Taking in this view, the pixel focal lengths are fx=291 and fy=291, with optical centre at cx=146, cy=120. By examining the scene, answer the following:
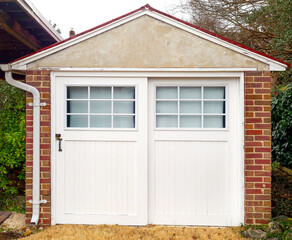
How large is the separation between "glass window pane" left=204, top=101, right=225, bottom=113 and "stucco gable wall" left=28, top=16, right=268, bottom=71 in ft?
1.81

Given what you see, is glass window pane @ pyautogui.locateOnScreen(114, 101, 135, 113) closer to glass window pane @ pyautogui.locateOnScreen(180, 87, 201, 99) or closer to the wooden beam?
glass window pane @ pyautogui.locateOnScreen(180, 87, 201, 99)

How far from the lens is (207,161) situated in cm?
429

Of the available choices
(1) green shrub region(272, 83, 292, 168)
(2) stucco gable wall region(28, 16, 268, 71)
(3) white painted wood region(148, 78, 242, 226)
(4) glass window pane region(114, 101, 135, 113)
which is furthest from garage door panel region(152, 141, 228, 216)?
(1) green shrub region(272, 83, 292, 168)

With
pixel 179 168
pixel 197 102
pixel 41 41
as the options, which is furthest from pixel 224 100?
pixel 41 41

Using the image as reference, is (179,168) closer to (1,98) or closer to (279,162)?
(279,162)

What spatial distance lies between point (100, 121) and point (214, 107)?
1718 millimetres

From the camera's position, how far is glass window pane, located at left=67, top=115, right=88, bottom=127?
Result: 437 cm

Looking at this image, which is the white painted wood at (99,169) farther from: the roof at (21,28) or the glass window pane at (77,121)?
the roof at (21,28)

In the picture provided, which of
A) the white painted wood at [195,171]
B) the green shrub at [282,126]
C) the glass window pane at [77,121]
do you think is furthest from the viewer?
the green shrub at [282,126]

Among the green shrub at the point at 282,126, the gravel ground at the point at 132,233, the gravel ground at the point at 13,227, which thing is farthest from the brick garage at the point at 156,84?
the green shrub at the point at 282,126

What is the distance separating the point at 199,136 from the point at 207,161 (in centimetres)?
39

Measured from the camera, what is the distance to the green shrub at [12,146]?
A: 16.9ft

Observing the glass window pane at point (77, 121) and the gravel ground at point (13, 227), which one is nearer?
the gravel ground at point (13, 227)

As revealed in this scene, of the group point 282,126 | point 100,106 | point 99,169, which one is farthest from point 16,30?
point 282,126
